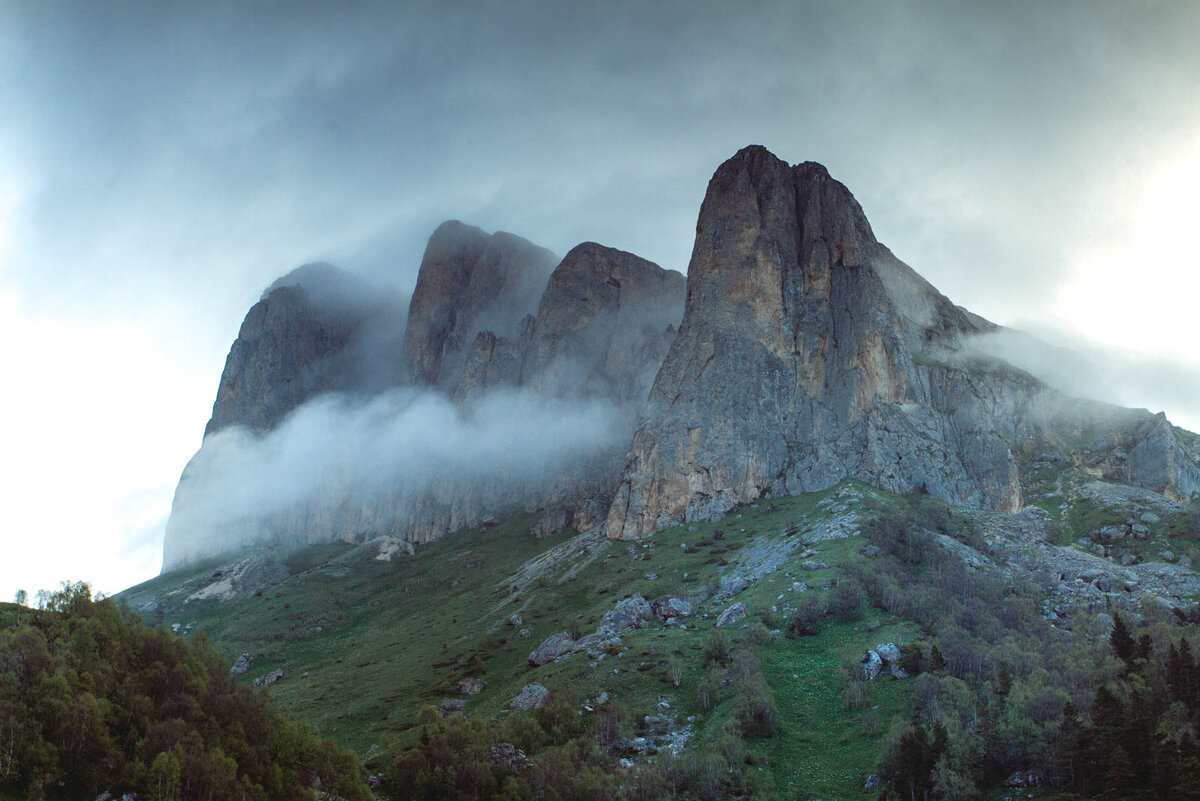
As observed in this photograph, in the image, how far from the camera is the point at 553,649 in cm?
13700

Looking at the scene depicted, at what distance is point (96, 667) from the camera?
83062 mm

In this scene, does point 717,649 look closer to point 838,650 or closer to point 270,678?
point 838,650

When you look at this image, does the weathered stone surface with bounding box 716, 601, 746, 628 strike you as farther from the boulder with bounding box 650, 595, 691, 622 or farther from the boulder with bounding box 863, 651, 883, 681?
the boulder with bounding box 863, 651, 883, 681

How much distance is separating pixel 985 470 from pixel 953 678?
11896 cm

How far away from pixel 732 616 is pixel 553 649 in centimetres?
3408

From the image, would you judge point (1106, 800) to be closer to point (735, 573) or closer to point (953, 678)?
point (953, 678)

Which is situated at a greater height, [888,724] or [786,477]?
[786,477]

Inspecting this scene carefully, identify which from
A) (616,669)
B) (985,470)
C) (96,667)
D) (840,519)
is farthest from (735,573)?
(96,667)

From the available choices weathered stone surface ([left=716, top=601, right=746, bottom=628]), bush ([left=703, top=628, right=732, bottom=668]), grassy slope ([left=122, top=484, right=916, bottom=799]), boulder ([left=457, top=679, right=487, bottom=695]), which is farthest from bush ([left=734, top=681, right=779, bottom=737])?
boulder ([left=457, top=679, right=487, bottom=695])

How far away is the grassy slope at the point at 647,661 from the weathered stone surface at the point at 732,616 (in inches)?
89.9

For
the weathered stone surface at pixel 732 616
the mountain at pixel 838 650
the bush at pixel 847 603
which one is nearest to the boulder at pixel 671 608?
the mountain at pixel 838 650

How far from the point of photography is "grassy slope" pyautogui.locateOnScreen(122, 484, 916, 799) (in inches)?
3472

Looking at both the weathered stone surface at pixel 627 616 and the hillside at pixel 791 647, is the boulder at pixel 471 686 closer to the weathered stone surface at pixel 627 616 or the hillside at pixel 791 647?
the hillside at pixel 791 647

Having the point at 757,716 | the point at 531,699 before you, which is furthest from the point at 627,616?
the point at 757,716
